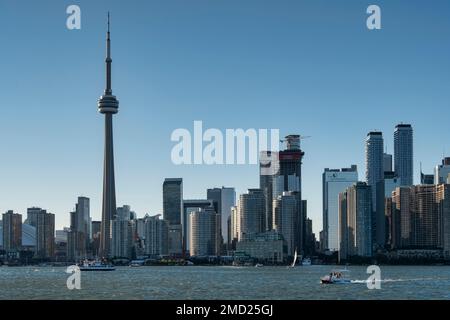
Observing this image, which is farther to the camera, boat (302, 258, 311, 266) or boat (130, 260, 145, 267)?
boat (130, 260, 145, 267)

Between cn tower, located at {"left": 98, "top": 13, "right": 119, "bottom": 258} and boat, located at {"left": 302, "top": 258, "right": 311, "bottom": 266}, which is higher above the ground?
cn tower, located at {"left": 98, "top": 13, "right": 119, "bottom": 258}

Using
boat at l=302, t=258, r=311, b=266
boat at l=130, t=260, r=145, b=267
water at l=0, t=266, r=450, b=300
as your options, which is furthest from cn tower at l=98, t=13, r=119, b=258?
water at l=0, t=266, r=450, b=300

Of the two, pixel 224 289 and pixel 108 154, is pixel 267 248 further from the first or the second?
pixel 224 289

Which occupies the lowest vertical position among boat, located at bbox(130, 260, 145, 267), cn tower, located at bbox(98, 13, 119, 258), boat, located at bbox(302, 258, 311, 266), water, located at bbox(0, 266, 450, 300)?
boat, located at bbox(130, 260, 145, 267)

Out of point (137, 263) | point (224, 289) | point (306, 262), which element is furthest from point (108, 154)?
point (224, 289)

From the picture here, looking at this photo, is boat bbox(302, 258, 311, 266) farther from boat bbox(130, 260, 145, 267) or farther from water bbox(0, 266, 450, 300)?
water bbox(0, 266, 450, 300)

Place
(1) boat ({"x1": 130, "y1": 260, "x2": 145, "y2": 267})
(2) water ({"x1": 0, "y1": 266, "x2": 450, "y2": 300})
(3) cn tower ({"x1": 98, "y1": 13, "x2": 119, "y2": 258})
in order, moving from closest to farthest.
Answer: (2) water ({"x1": 0, "y1": 266, "x2": 450, "y2": 300})
(3) cn tower ({"x1": 98, "y1": 13, "x2": 119, "y2": 258})
(1) boat ({"x1": 130, "y1": 260, "x2": 145, "y2": 267})

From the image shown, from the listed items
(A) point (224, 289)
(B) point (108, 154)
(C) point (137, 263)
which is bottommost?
(C) point (137, 263)

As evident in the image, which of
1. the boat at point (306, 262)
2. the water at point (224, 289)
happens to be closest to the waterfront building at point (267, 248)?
the boat at point (306, 262)

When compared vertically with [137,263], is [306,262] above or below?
above

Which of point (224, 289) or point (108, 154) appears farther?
point (108, 154)

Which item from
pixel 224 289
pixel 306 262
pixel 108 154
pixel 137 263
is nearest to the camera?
pixel 224 289
